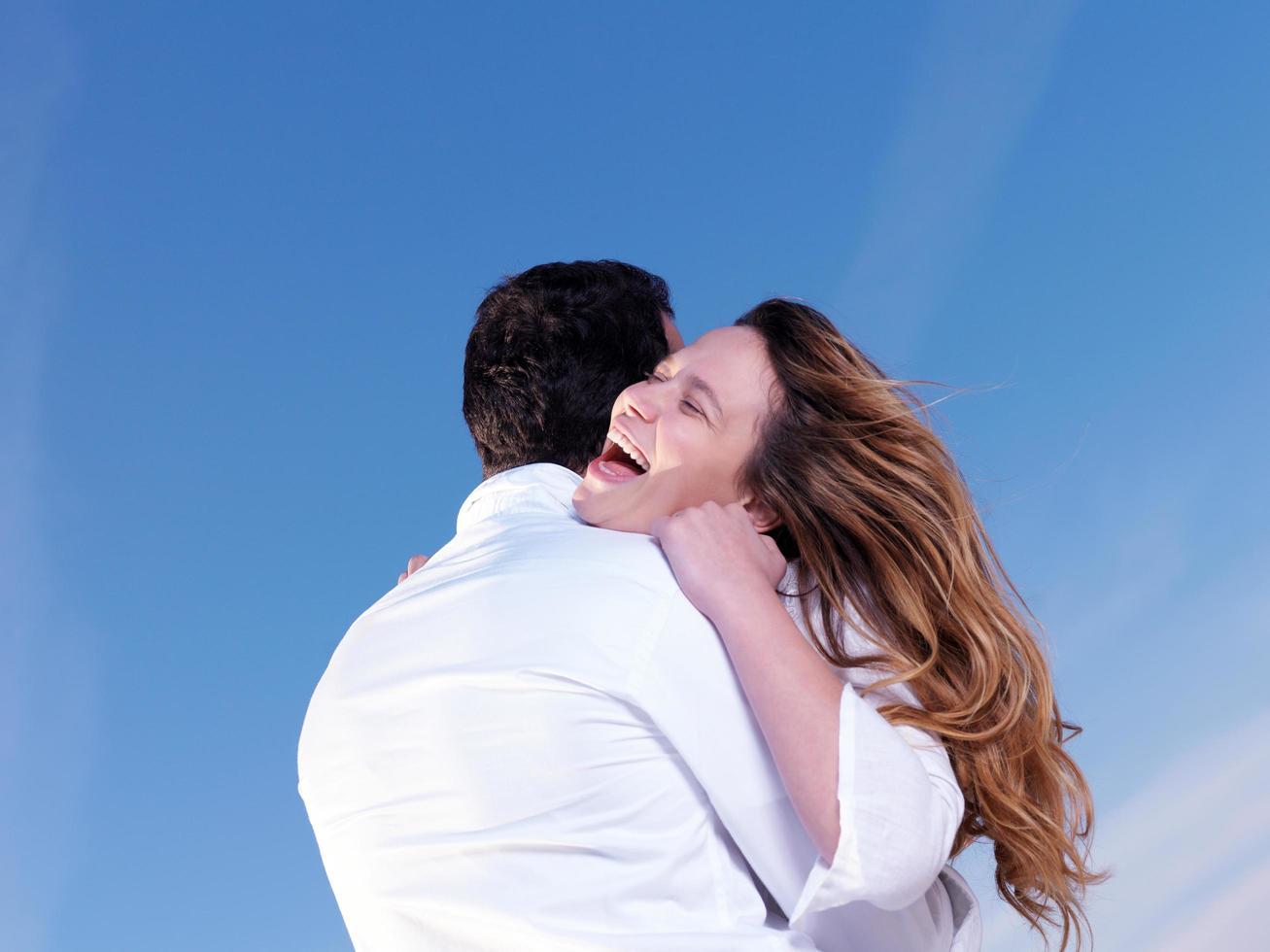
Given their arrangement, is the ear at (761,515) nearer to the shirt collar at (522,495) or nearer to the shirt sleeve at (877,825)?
the shirt collar at (522,495)

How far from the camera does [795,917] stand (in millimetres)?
1770

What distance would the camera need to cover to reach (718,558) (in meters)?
2.02

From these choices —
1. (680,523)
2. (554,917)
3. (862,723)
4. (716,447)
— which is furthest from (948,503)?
(554,917)

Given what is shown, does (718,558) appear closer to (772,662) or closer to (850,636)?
(772,662)

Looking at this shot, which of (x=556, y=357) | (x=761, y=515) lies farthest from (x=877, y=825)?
(x=556, y=357)

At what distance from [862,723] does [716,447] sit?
917 mm

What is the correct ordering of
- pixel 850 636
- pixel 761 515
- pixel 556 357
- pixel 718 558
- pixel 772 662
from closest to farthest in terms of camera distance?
pixel 772 662, pixel 718 558, pixel 850 636, pixel 761 515, pixel 556 357

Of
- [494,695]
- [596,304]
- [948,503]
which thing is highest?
[596,304]

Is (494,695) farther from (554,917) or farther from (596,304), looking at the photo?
(596,304)

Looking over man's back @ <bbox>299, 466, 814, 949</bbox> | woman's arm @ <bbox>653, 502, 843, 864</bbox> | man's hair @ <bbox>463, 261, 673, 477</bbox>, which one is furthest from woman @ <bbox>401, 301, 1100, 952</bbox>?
man's hair @ <bbox>463, 261, 673, 477</bbox>

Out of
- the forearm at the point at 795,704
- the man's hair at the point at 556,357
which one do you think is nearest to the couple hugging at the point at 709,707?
the forearm at the point at 795,704

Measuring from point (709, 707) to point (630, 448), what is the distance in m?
0.89

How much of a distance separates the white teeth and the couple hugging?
1 cm

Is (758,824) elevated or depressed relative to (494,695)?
depressed
